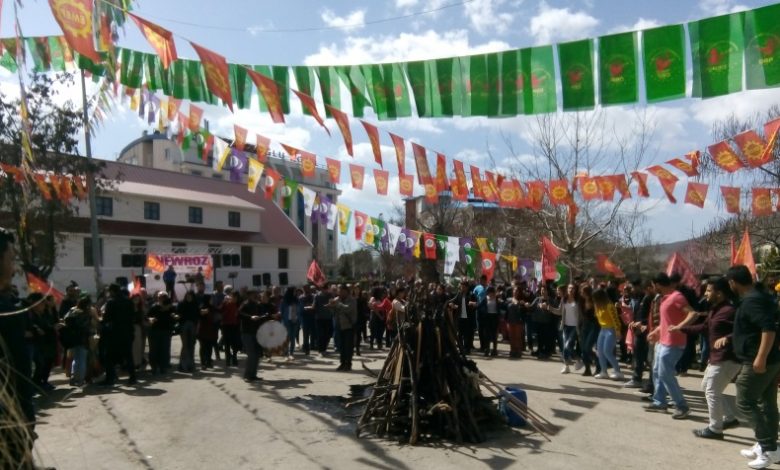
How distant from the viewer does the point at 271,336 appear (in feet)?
35.4

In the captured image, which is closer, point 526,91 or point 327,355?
point 526,91

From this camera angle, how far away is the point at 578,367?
37.5ft

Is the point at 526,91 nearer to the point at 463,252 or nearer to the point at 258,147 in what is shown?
the point at 258,147

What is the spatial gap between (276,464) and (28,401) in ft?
10.2

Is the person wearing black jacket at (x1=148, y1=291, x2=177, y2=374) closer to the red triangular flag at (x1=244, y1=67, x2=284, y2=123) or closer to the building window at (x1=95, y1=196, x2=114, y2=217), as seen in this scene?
the red triangular flag at (x1=244, y1=67, x2=284, y2=123)

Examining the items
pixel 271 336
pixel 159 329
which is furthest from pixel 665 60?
pixel 159 329

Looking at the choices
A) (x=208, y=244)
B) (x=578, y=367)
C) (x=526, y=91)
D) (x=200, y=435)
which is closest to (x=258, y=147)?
(x=526, y=91)

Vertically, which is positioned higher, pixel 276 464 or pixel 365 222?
pixel 365 222

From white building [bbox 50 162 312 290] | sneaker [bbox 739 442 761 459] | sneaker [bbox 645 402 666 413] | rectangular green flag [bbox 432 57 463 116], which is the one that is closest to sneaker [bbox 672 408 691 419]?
sneaker [bbox 645 402 666 413]

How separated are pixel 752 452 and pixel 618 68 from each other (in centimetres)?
556

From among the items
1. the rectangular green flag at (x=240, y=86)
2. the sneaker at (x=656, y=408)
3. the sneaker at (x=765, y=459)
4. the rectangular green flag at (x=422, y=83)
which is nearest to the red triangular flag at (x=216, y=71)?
the rectangular green flag at (x=240, y=86)

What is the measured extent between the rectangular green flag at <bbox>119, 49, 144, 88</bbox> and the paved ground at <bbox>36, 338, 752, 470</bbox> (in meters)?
5.99

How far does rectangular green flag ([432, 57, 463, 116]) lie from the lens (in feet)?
31.3

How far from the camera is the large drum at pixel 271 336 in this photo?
10656mm
